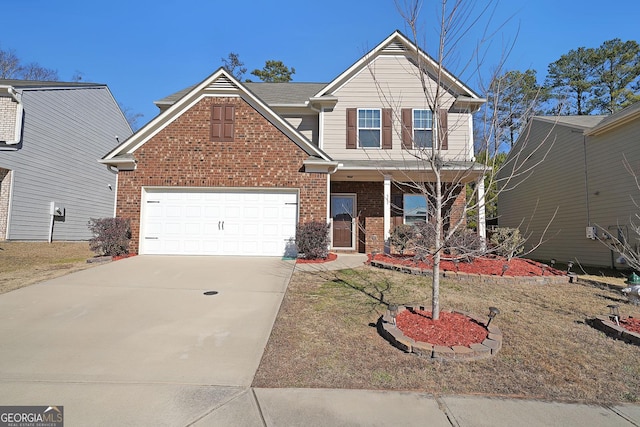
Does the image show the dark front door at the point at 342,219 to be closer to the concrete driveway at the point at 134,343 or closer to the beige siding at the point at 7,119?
the concrete driveway at the point at 134,343

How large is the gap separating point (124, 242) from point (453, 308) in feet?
29.6

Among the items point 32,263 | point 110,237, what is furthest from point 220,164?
point 32,263

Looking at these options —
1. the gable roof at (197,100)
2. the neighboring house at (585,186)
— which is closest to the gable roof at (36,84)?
the gable roof at (197,100)

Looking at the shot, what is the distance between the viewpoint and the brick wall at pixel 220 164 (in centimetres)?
999

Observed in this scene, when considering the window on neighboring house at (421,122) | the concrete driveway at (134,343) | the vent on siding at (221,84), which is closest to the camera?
the concrete driveway at (134,343)

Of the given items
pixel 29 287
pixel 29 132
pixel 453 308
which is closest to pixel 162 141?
pixel 29 287

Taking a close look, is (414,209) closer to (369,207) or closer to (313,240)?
(369,207)

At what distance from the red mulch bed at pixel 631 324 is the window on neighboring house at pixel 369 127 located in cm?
874

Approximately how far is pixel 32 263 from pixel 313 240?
26.0 ft

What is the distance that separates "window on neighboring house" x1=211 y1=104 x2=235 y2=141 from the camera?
1016cm

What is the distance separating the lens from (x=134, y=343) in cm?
388

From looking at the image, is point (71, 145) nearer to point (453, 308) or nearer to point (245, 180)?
point (245, 180)

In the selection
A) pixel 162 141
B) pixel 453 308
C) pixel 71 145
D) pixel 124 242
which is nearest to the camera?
pixel 453 308

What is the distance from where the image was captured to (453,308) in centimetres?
521
